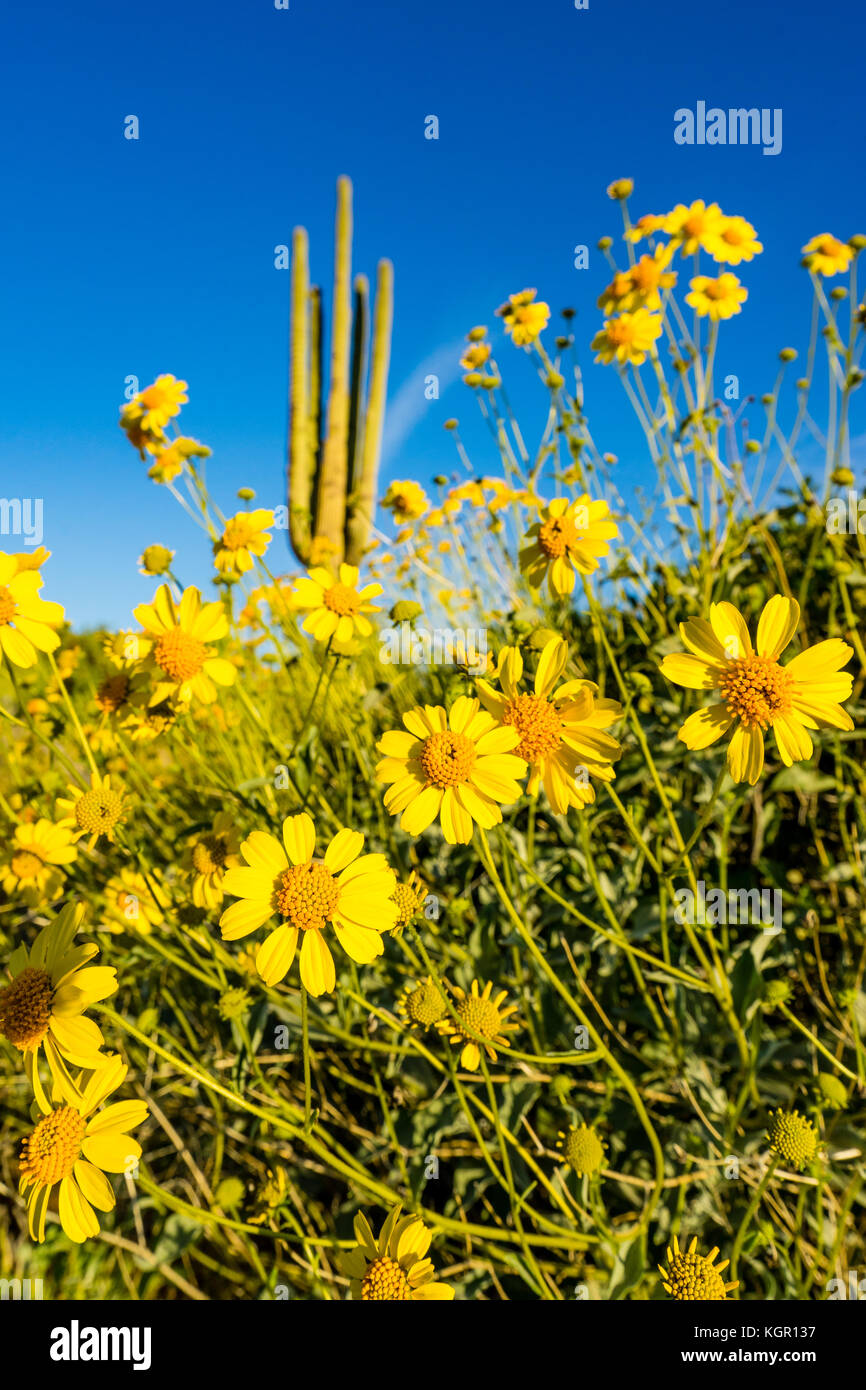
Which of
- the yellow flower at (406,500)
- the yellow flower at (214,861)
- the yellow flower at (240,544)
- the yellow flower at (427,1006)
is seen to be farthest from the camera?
the yellow flower at (406,500)

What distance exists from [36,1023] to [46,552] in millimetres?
931

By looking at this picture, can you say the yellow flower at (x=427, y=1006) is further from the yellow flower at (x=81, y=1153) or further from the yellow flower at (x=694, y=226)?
the yellow flower at (x=694, y=226)

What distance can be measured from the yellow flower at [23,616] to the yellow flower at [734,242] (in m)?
2.11

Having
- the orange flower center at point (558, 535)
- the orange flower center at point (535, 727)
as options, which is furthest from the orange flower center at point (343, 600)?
the orange flower center at point (535, 727)

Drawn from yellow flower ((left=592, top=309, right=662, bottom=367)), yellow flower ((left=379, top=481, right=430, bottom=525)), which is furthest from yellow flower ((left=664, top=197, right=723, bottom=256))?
yellow flower ((left=379, top=481, right=430, bottom=525))

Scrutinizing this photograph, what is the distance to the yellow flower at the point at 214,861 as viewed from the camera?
1.43 meters

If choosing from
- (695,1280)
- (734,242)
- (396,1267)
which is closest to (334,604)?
(396,1267)

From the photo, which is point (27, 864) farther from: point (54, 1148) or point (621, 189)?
point (621, 189)

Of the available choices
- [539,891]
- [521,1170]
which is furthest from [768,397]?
[521,1170]

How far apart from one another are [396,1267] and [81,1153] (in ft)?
1.51

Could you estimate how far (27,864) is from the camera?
66.7 inches

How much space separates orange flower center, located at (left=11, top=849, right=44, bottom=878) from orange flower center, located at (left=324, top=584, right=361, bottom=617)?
92cm

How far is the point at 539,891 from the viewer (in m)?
1.81
